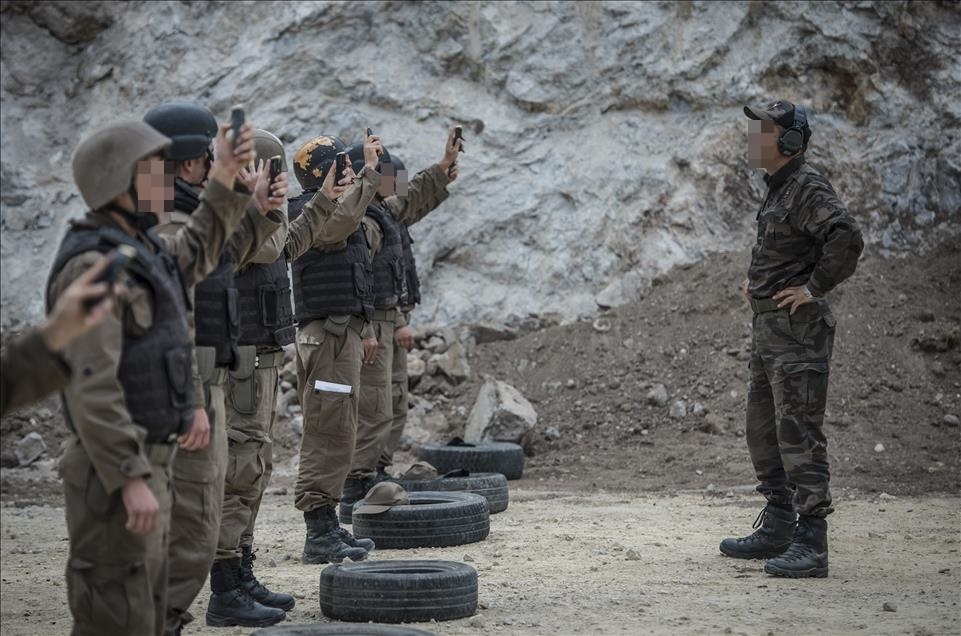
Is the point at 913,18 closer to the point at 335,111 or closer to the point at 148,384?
the point at 335,111

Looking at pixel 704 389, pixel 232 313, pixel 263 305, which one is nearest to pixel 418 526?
pixel 263 305

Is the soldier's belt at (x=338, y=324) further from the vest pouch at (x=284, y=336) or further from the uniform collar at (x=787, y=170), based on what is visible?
the uniform collar at (x=787, y=170)

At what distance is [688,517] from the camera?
375 inches

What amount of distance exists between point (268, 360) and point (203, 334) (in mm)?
1101

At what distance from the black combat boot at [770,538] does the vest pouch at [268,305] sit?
3365 millimetres

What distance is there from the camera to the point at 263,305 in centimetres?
639

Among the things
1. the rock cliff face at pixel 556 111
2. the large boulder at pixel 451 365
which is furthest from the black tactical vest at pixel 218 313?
the rock cliff face at pixel 556 111

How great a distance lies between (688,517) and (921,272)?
6146 millimetres

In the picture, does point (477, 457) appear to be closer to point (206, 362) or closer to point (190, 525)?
point (206, 362)

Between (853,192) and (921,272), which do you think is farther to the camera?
(853,192)

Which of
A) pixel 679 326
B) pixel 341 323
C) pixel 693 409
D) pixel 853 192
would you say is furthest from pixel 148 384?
pixel 853 192

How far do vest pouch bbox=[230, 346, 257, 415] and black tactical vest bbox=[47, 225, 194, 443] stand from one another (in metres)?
1.75

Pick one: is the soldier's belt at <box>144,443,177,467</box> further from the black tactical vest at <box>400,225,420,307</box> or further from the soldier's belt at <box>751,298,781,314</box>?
the black tactical vest at <box>400,225,420,307</box>

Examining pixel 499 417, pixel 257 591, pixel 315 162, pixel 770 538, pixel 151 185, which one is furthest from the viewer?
pixel 499 417
